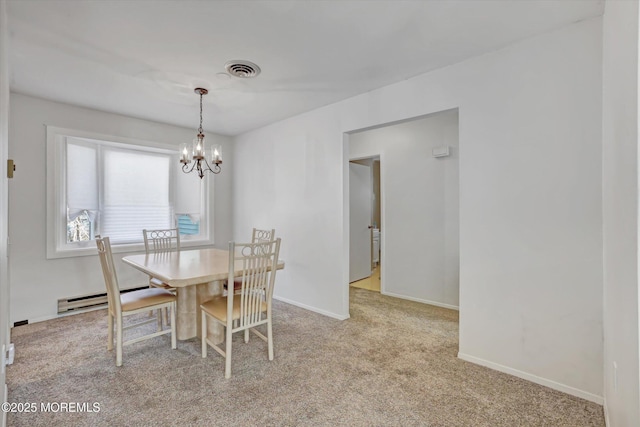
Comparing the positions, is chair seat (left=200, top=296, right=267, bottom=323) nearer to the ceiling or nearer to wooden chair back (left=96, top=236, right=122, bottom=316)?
wooden chair back (left=96, top=236, right=122, bottom=316)

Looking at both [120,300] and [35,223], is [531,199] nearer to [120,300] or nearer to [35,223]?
[120,300]

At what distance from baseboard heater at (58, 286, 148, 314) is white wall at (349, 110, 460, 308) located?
12.2 ft

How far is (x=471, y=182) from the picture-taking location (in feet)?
8.06

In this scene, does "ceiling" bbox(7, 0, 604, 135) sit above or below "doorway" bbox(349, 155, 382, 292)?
above

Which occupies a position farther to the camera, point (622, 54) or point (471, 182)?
point (471, 182)

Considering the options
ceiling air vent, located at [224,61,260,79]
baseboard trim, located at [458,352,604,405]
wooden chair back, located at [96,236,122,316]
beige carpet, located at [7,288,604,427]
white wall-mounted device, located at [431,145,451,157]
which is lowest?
beige carpet, located at [7,288,604,427]

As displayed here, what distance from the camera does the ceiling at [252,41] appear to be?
1892 millimetres

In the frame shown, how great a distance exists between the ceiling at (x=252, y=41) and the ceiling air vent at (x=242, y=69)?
7 centimetres

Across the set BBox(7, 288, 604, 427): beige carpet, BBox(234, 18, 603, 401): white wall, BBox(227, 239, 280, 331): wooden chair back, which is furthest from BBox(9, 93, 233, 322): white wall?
BBox(234, 18, 603, 401): white wall

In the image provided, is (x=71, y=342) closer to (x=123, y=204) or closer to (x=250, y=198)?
(x=123, y=204)

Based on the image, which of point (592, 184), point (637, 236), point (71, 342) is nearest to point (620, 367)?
point (637, 236)

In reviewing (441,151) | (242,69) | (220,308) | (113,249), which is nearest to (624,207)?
(220,308)

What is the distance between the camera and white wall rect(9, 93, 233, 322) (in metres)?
3.24

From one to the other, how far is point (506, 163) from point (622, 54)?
1108 mm
